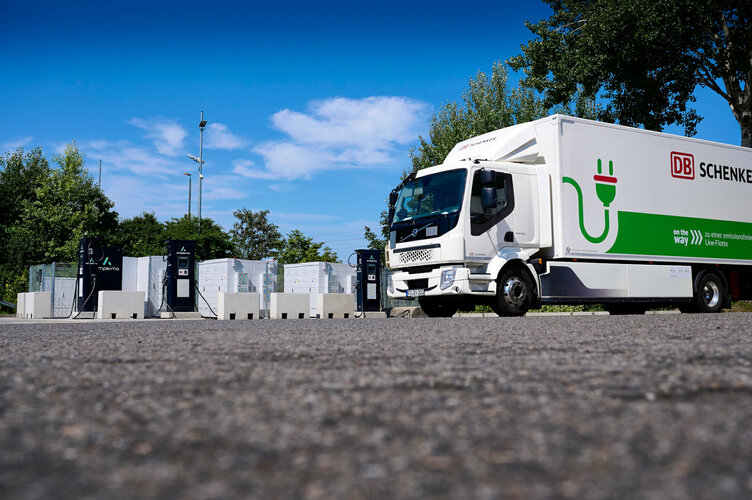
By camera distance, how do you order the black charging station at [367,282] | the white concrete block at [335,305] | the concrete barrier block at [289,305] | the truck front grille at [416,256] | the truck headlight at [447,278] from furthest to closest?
1. the black charging station at [367,282]
2. the concrete barrier block at [289,305]
3. the white concrete block at [335,305]
4. the truck front grille at [416,256]
5. the truck headlight at [447,278]

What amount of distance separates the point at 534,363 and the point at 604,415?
1.62 m

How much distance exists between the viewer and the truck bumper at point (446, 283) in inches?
487

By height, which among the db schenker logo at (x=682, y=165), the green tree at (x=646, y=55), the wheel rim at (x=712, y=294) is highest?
the green tree at (x=646, y=55)

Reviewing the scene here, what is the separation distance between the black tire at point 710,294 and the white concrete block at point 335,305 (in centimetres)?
998

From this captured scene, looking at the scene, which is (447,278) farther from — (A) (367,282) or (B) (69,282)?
(B) (69,282)

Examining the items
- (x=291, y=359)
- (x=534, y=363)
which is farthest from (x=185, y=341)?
(x=534, y=363)

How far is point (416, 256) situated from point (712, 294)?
7.35 metres

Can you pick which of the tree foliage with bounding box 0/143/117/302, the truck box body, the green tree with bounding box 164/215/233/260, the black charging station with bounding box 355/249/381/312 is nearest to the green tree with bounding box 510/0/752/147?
the truck box body

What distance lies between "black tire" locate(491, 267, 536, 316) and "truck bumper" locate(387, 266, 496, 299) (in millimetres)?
259

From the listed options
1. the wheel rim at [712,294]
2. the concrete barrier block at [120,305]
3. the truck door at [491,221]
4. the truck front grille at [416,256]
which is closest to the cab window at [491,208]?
the truck door at [491,221]

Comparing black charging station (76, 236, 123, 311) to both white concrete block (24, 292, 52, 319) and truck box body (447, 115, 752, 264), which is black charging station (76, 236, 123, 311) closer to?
white concrete block (24, 292, 52, 319)

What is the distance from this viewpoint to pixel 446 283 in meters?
12.5

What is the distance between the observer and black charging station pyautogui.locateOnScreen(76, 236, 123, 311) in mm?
21403

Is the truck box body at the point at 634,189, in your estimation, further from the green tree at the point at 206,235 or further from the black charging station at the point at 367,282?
the green tree at the point at 206,235
